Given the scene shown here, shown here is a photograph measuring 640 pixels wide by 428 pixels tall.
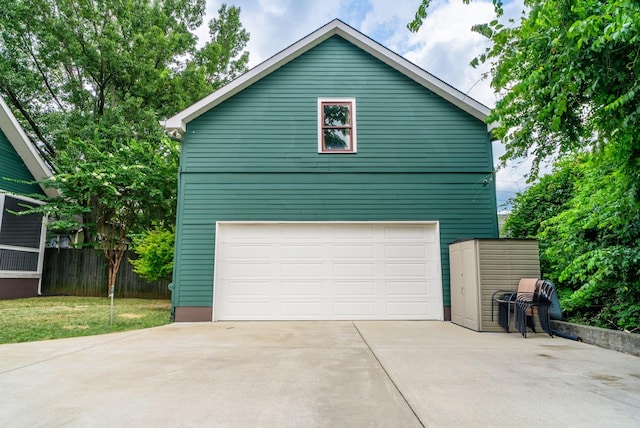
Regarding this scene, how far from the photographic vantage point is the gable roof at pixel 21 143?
9953 millimetres

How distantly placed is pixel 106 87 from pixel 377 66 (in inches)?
465

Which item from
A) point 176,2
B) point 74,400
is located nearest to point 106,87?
point 176,2

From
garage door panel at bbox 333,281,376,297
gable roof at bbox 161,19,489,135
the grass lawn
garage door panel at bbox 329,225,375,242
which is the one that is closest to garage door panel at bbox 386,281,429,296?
garage door panel at bbox 333,281,376,297

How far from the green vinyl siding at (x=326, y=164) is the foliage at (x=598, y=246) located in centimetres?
147

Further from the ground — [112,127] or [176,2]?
[176,2]

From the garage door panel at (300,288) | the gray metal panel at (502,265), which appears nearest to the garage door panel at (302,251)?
the garage door panel at (300,288)

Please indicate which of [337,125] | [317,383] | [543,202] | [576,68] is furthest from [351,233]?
[576,68]

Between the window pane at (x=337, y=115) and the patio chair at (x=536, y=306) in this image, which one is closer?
the patio chair at (x=536, y=306)

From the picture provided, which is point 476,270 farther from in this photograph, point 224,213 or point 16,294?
point 16,294

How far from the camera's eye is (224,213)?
24.2 feet

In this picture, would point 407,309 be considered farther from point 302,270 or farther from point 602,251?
point 602,251

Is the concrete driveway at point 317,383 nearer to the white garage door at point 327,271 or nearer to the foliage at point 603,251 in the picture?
the foliage at point 603,251

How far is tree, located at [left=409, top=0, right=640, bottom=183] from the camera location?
2666mm

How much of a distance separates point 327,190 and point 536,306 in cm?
417
